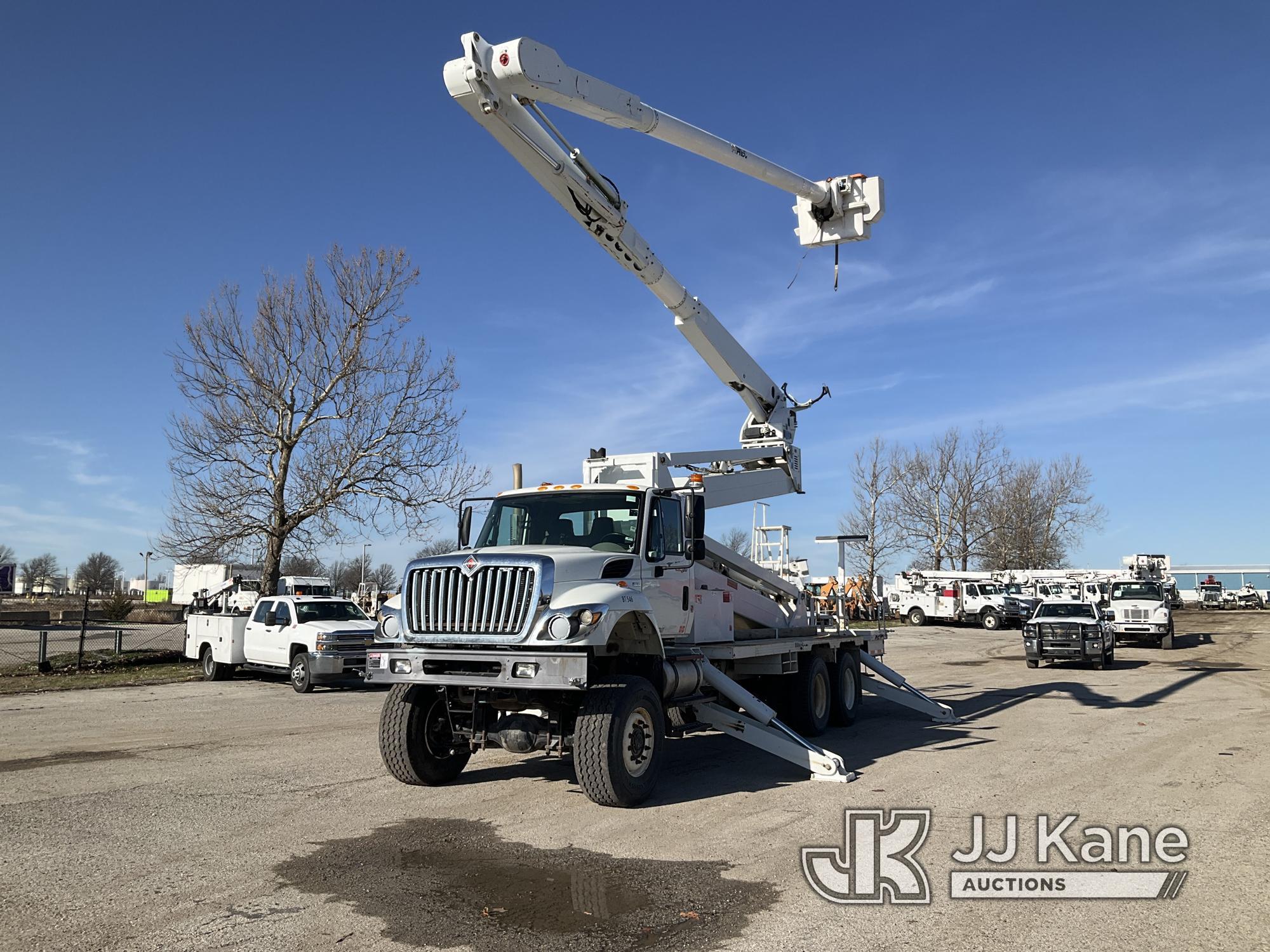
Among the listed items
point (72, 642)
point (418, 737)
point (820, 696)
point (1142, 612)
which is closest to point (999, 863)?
point (418, 737)

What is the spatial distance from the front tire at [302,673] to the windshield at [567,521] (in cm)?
920

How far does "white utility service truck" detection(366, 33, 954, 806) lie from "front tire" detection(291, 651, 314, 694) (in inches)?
351

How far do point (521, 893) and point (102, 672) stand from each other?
18949mm

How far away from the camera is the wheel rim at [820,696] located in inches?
488

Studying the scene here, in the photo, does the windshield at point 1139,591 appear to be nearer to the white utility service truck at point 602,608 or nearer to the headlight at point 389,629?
the white utility service truck at point 602,608

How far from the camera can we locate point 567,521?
379 inches

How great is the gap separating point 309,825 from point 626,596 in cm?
311

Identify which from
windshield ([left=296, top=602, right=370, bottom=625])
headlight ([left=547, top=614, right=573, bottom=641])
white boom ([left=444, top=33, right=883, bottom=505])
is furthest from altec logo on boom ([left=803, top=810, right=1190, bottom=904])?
windshield ([left=296, top=602, right=370, bottom=625])

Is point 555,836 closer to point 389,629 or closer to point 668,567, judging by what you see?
point 389,629

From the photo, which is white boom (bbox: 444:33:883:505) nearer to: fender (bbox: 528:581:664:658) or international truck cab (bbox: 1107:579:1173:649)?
fender (bbox: 528:581:664:658)

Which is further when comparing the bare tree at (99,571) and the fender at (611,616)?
the bare tree at (99,571)

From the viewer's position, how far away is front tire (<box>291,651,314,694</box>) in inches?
693

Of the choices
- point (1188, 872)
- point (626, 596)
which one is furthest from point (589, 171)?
point (1188, 872)

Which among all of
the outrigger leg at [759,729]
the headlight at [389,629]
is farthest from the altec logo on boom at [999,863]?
the headlight at [389,629]
